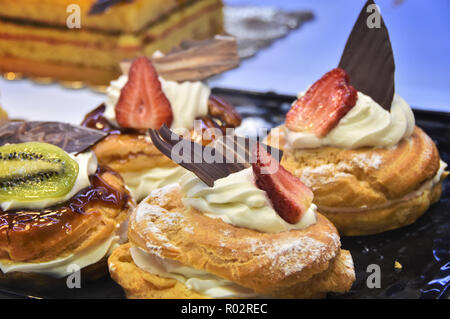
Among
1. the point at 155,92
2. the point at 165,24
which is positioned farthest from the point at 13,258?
the point at 165,24

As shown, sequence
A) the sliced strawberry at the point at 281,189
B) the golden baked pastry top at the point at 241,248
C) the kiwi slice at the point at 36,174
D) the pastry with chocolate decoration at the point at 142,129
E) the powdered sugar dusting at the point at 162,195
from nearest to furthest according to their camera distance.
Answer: the golden baked pastry top at the point at 241,248, the sliced strawberry at the point at 281,189, the powdered sugar dusting at the point at 162,195, the kiwi slice at the point at 36,174, the pastry with chocolate decoration at the point at 142,129

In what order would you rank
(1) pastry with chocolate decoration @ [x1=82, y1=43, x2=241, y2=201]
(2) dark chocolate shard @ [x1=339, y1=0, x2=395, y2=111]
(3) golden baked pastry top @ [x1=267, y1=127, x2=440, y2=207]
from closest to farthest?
1. (3) golden baked pastry top @ [x1=267, y1=127, x2=440, y2=207]
2. (2) dark chocolate shard @ [x1=339, y1=0, x2=395, y2=111]
3. (1) pastry with chocolate decoration @ [x1=82, y1=43, x2=241, y2=201]

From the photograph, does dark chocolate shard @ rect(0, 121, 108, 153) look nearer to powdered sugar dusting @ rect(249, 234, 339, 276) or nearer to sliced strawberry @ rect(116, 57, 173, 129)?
sliced strawberry @ rect(116, 57, 173, 129)

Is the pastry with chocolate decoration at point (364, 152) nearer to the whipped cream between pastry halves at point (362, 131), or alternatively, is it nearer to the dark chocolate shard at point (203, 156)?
the whipped cream between pastry halves at point (362, 131)

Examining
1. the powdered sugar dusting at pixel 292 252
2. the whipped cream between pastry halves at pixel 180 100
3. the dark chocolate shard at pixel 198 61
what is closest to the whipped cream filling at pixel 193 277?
the powdered sugar dusting at pixel 292 252

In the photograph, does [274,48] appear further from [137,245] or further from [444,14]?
[137,245]

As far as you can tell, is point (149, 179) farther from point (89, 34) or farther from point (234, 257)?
point (89, 34)

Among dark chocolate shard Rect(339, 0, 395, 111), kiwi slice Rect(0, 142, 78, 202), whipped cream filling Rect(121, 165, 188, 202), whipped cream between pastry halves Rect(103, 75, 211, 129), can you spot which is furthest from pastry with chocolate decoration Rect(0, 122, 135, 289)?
dark chocolate shard Rect(339, 0, 395, 111)
